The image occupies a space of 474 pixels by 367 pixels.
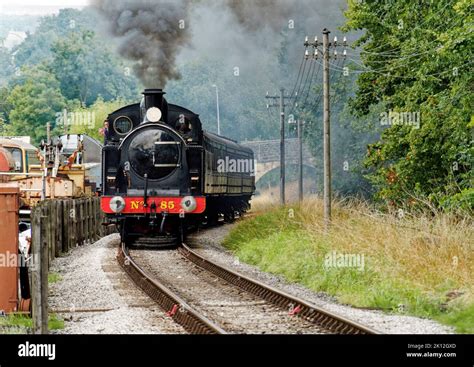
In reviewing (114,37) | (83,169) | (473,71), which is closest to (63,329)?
(473,71)

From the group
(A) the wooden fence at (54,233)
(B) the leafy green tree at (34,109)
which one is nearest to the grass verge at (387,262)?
(A) the wooden fence at (54,233)

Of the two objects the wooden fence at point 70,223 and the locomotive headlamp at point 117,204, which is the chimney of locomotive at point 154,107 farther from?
the wooden fence at point 70,223

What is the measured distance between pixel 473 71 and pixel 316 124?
113ft

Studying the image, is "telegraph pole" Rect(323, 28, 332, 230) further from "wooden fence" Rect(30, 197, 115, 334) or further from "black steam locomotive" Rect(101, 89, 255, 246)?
"wooden fence" Rect(30, 197, 115, 334)

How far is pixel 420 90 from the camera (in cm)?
2473

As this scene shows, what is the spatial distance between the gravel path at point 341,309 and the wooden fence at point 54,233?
319cm

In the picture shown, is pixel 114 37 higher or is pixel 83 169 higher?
pixel 114 37

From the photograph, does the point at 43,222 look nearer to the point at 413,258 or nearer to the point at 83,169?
the point at 413,258

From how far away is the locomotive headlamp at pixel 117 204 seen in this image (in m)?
22.2

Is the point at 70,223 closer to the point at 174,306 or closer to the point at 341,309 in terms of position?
the point at 174,306

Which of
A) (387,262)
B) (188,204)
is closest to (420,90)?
(188,204)

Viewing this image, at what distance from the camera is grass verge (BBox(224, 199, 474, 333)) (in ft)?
40.2

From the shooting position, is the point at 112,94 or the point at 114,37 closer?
the point at 114,37
